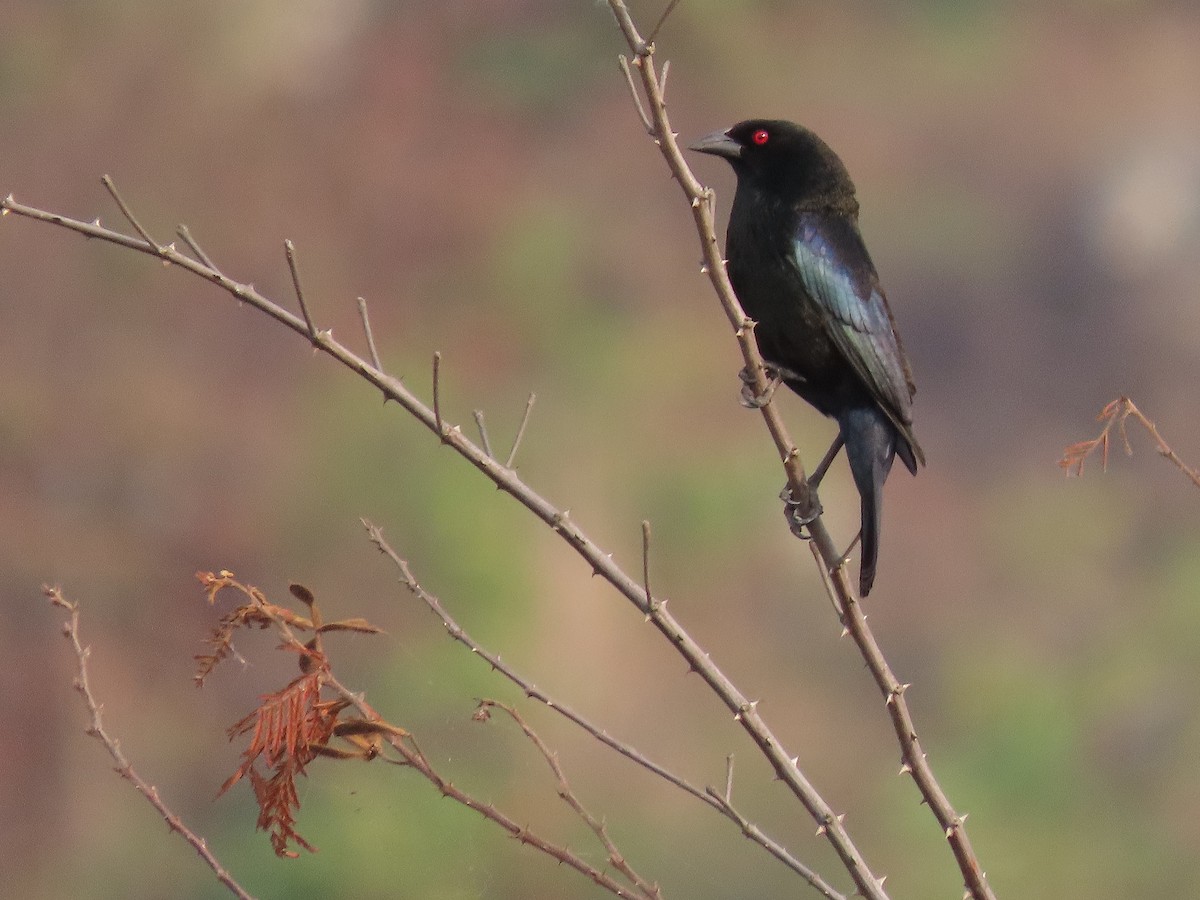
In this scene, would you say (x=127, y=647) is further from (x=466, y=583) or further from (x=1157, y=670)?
(x=1157, y=670)

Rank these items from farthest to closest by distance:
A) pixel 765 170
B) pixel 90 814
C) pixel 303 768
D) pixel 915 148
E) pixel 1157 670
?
pixel 915 148, pixel 1157 670, pixel 90 814, pixel 765 170, pixel 303 768

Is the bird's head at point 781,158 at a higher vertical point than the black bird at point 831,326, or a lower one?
higher

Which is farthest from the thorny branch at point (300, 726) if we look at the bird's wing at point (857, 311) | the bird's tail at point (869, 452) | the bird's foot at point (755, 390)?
the bird's wing at point (857, 311)

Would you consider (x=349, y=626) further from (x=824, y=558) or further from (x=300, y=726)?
(x=824, y=558)

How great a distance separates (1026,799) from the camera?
4074 mm

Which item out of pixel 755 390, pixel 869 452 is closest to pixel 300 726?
pixel 755 390

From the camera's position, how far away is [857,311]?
2266 millimetres

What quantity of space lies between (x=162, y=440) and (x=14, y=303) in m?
0.58

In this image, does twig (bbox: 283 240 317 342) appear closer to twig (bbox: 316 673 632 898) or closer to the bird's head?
twig (bbox: 316 673 632 898)

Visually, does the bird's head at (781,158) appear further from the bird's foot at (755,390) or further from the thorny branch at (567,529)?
the thorny branch at (567,529)

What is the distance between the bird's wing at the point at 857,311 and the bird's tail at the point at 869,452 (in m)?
0.04

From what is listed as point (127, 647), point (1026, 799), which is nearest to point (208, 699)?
point (127, 647)

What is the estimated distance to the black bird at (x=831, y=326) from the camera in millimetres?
2236

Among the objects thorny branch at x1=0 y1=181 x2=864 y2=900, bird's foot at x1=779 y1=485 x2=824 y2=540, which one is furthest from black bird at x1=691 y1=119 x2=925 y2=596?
thorny branch at x1=0 y1=181 x2=864 y2=900
